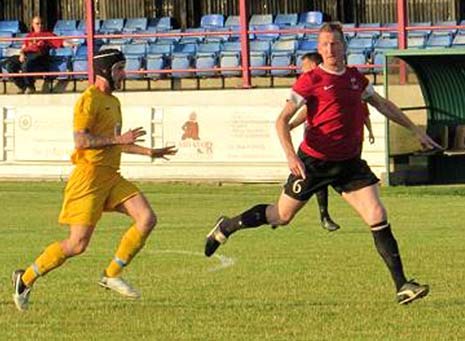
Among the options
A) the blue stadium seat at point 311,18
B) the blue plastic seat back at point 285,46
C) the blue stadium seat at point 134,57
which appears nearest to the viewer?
the blue plastic seat back at point 285,46

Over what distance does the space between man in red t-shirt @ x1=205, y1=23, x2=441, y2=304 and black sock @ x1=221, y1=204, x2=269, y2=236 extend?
621 mm

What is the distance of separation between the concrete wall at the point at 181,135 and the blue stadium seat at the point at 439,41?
12.0ft

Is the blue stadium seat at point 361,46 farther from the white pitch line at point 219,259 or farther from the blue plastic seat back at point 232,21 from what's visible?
the white pitch line at point 219,259

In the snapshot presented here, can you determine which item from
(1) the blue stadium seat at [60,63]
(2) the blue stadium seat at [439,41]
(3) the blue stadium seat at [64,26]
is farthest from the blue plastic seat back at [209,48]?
(3) the blue stadium seat at [64,26]

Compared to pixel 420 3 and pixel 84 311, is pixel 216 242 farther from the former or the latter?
pixel 420 3

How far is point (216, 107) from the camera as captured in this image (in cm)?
2866

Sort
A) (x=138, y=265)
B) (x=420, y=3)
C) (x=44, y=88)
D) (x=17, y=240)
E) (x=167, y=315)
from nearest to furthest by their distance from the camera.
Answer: (x=167, y=315), (x=138, y=265), (x=17, y=240), (x=44, y=88), (x=420, y=3)

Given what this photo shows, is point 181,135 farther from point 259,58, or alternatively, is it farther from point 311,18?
point 311,18

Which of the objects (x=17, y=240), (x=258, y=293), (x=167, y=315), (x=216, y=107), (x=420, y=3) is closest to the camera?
(x=167, y=315)

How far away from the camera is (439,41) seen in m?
31.0

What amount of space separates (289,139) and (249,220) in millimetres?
1331

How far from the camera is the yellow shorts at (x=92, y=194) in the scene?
41.5ft

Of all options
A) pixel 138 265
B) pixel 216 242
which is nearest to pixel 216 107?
pixel 138 265

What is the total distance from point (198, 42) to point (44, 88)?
3271mm
